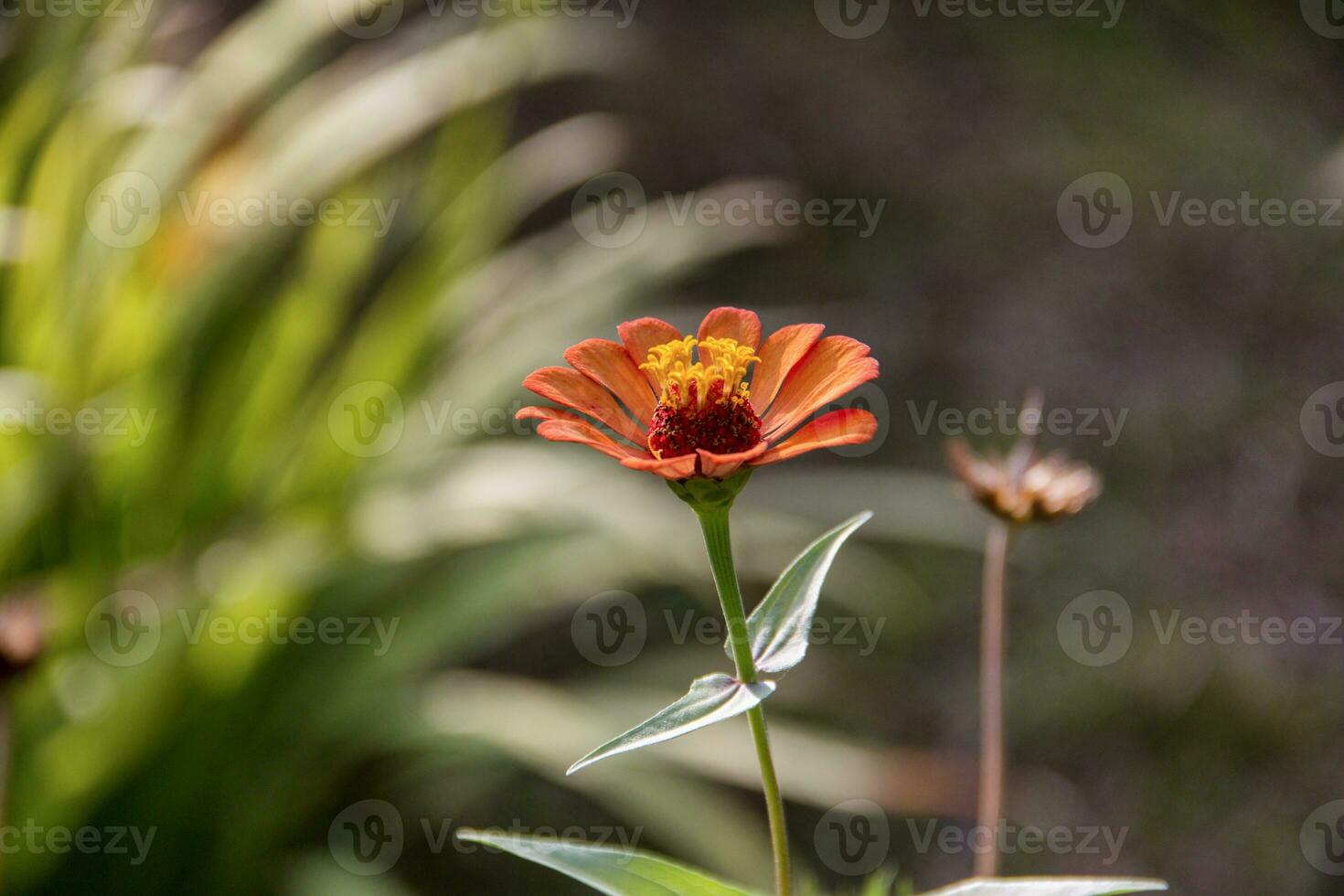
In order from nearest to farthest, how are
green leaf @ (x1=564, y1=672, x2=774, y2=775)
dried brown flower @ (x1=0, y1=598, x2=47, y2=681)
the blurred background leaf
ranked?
green leaf @ (x1=564, y1=672, x2=774, y2=775)
dried brown flower @ (x1=0, y1=598, x2=47, y2=681)
the blurred background leaf

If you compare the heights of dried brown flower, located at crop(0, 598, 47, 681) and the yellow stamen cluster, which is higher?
the yellow stamen cluster

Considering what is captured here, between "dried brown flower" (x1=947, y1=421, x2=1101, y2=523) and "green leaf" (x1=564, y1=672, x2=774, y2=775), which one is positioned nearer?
"green leaf" (x1=564, y1=672, x2=774, y2=775)

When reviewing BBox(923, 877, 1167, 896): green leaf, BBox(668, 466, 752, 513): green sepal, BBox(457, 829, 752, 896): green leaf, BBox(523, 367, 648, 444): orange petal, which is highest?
BBox(523, 367, 648, 444): orange petal

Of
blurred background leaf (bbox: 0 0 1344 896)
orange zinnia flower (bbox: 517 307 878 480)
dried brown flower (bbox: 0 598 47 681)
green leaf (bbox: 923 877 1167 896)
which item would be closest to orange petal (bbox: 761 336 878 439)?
orange zinnia flower (bbox: 517 307 878 480)

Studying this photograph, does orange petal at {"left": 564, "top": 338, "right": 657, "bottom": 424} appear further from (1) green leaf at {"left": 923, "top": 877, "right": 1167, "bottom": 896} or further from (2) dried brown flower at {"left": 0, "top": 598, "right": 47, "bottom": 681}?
(2) dried brown flower at {"left": 0, "top": 598, "right": 47, "bottom": 681}

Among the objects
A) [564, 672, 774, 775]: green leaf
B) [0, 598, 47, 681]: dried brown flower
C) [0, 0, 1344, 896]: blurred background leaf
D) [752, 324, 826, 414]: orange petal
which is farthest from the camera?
[0, 0, 1344, 896]: blurred background leaf

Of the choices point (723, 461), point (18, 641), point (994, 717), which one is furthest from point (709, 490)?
point (18, 641)

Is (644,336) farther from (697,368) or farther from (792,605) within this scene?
(792,605)
